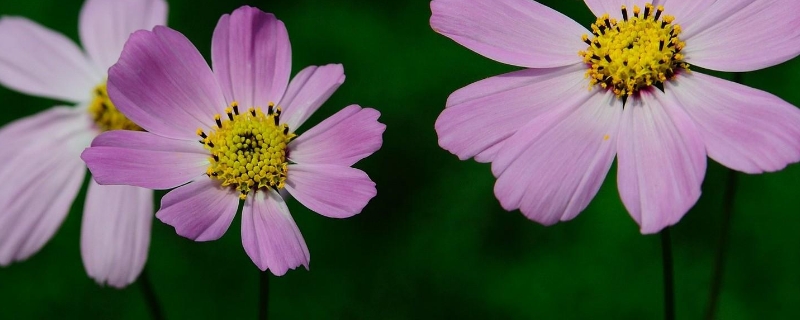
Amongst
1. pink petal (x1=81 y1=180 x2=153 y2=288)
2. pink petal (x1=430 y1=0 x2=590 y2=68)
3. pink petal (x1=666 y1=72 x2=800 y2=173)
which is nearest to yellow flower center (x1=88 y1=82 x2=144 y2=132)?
pink petal (x1=81 y1=180 x2=153 y2=288)

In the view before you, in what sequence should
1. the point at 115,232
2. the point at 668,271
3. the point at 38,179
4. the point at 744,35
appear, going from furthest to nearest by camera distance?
1. the point at 38,179
2. the point at 115,232
3. the point at 744,35
4. the point at 668,271

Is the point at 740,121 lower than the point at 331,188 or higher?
higher

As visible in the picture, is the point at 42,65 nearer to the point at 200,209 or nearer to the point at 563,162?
the point at 200,209

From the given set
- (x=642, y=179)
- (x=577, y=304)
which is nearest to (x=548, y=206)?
(x=642, y=179)

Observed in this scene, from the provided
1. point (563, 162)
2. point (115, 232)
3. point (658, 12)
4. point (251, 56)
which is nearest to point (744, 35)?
point (658, 12)

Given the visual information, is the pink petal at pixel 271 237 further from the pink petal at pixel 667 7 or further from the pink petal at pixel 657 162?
the pink petal at pixel 667 7

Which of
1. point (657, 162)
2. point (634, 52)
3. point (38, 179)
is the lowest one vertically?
point (38, 179)

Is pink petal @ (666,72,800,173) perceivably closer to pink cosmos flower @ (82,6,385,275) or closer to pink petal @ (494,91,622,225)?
pink petal @ (494,91,622,225)

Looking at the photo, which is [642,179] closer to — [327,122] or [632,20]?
[632,20]
